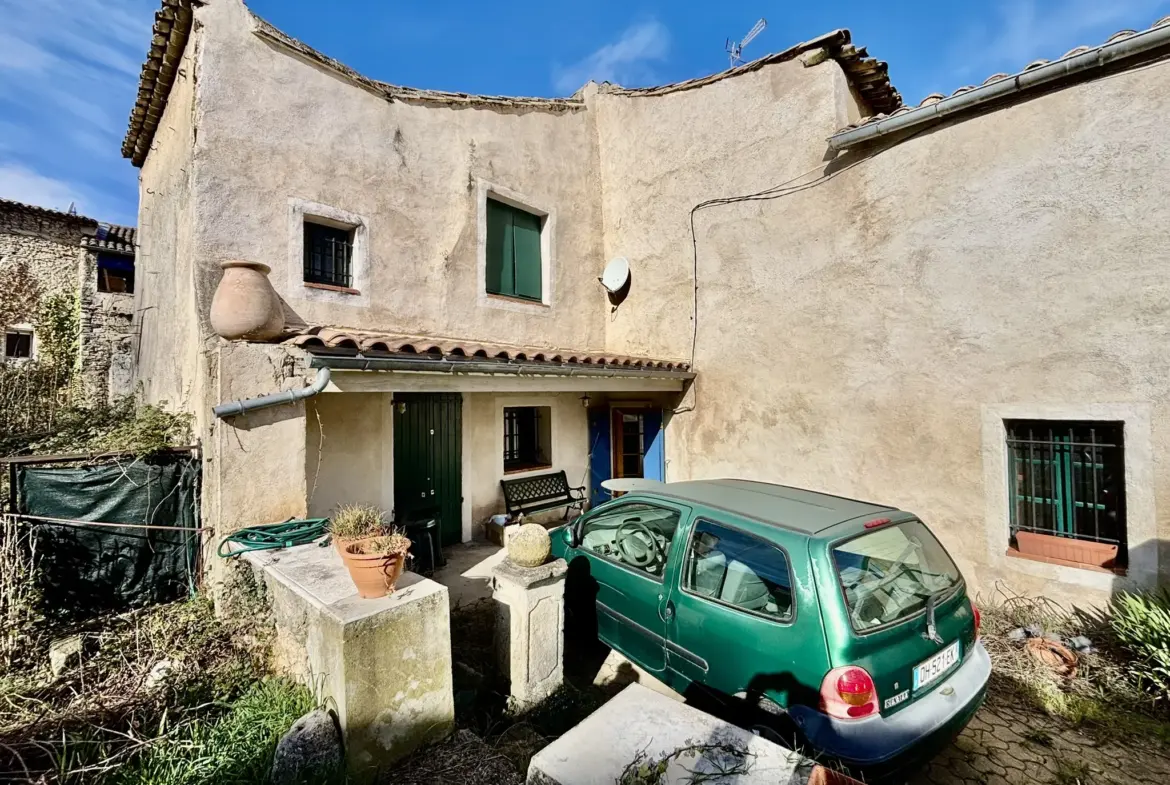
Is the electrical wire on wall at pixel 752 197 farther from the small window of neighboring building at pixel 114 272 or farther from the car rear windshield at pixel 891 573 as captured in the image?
the small window of neighboring building at pixel 114 272

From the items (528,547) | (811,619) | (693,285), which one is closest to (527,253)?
(693,285)

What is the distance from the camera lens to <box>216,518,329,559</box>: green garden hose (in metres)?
4.18

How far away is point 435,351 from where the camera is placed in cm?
513

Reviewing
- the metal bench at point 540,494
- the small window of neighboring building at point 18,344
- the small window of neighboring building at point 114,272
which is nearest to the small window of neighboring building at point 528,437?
the metal bench at point 540,494

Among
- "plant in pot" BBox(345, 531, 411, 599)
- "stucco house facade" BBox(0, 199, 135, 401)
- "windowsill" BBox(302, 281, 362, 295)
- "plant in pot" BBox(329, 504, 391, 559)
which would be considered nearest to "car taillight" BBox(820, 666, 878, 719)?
"plant in pot" BBox(345, 531, 411, 599)

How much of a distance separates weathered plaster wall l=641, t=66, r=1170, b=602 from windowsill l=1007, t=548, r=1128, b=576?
62 mm

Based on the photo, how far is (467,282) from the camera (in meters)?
7.70

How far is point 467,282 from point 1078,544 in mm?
7940

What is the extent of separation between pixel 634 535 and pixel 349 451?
417 centimetres

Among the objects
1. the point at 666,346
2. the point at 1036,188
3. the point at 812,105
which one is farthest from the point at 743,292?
the point at 1036,188

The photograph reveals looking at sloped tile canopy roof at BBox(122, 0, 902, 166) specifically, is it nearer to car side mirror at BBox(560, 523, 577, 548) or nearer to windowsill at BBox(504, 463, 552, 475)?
windowsill at BBox(504, 463, 552, 475)

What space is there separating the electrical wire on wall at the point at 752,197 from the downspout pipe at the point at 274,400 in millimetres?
5409

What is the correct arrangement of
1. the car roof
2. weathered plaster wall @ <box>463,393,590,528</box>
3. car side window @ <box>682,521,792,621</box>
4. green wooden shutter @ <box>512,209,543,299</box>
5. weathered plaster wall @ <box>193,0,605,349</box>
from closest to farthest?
car side window @ <box>682,521,792,621</box> → the car roof → weathered plaster wall @ <box>193,0,605,349</box> → weathered plaster wall @ <box>463,393,590,528</box> → green wooden shutter @ <box>512,209,543,299</box>

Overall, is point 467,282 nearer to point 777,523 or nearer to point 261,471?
point 261,471
